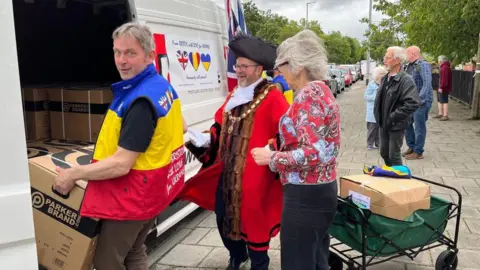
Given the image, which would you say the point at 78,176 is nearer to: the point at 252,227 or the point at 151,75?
the point at 151,75

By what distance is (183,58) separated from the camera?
3.87 m

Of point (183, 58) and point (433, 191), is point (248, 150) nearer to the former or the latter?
point (183, 58)

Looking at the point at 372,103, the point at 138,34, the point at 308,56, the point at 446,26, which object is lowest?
the point at 372,103

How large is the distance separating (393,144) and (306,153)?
2.94 meters

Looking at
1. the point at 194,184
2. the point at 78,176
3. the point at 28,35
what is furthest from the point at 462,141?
the point at 78,176

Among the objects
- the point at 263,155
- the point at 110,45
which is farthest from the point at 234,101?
the point at 110,45

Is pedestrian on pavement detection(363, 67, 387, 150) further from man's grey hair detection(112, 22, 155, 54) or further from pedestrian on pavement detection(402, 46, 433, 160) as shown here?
man's grey hair detection(112, 22, 155, 54)

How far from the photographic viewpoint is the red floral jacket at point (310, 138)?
7.40 feet

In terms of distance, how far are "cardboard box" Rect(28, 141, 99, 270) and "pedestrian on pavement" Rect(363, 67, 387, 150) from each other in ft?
19.6

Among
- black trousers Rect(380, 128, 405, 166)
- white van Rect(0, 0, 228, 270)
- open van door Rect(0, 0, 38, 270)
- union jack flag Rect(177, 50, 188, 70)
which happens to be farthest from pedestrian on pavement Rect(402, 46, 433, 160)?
open van door Rect(0, 0, 38, 270)

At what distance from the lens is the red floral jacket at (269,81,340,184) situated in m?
2.26

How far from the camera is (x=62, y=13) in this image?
14.3 feet

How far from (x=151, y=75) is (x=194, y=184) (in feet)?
4.08

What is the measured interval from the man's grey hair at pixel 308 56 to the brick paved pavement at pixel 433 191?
6.25 ft
